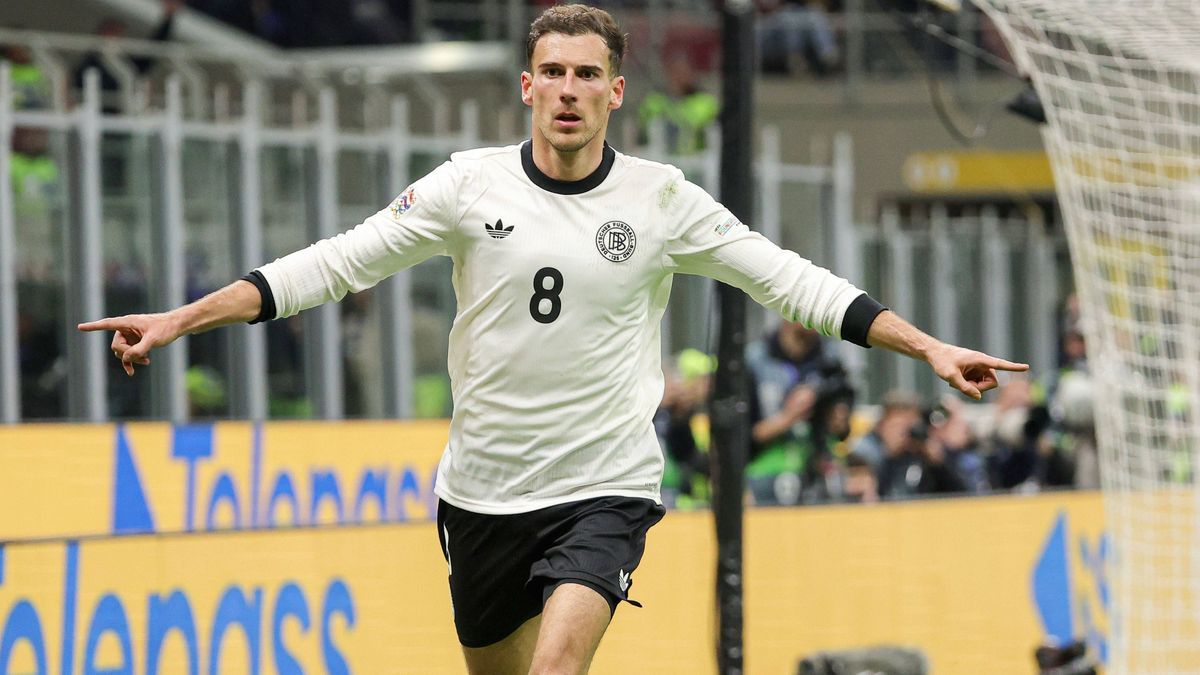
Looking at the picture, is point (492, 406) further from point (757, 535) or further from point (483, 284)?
point (757, 535)

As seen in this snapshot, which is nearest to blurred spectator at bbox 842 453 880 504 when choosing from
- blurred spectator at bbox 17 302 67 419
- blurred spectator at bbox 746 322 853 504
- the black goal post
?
blurred spectator at bbox 746 322 853 504

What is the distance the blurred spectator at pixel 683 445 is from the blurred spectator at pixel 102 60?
3.92m

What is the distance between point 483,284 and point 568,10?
0.79 m

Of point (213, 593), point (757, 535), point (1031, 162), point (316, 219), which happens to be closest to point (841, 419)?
point (757, 535)

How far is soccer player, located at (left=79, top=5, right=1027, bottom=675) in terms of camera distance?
5.15 m

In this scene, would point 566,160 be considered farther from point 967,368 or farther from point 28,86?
point 28,86

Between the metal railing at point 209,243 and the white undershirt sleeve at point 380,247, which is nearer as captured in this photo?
the white undershirt sleeve at point 380,247

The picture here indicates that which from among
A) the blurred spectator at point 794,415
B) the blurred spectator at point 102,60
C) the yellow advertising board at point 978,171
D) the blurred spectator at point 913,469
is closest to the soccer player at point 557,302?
the blurred spectator at point 794,415

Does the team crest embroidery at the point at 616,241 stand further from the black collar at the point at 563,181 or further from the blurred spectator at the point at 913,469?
the blurred spectator at the point at 913,469

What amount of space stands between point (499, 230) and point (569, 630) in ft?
3.59

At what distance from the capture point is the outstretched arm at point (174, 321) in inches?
181

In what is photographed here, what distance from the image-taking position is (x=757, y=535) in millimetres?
8945

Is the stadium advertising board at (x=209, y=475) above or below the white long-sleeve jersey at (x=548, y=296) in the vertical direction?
below

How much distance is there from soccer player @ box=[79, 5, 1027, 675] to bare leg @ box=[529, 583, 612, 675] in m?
0.04
